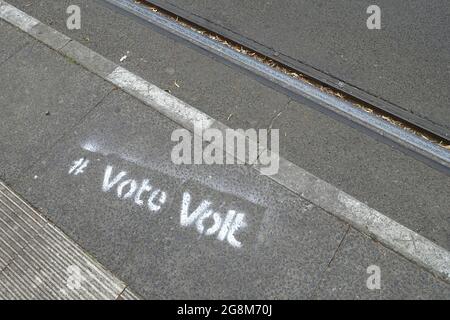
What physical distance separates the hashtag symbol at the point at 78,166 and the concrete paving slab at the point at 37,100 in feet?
1.30

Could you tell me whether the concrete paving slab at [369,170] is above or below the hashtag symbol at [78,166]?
above

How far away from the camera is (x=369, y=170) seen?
3.95 metres

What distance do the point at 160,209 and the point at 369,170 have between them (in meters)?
2.04

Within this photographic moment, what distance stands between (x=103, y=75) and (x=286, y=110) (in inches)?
85.3
